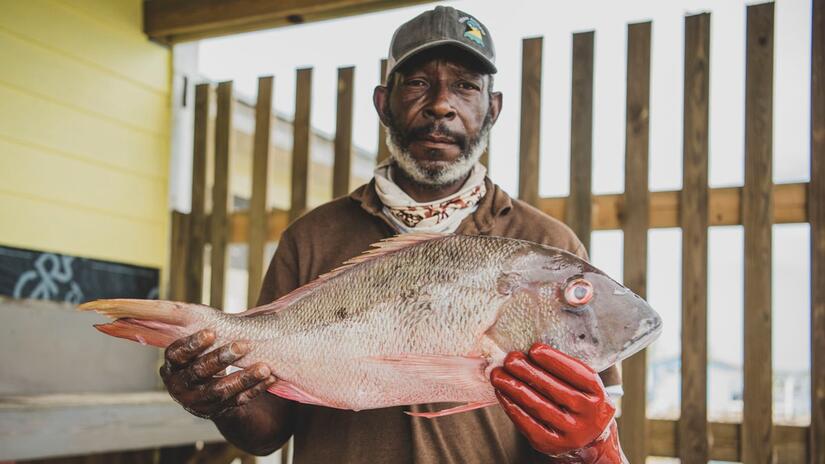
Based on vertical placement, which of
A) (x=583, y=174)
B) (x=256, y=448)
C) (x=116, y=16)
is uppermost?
(x=116, y=16)

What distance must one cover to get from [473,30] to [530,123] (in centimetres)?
176

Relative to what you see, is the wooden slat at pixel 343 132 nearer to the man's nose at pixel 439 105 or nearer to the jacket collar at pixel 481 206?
the jacket collar at pixel 481 206

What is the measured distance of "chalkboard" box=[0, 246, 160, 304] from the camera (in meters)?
3.91

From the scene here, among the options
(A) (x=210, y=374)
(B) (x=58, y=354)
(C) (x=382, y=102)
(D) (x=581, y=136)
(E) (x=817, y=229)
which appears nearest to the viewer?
(A) (x=210, y=374)

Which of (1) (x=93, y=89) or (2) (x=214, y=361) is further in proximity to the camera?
(1) (x=93, y=89)

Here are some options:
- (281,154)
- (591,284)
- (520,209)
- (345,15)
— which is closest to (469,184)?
(520,209)

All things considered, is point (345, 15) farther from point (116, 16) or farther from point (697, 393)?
point (697, 393)

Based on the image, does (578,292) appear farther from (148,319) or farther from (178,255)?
(178,255)

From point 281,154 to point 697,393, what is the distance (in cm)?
413

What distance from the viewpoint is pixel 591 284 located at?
1.76 m

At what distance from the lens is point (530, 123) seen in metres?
4.00

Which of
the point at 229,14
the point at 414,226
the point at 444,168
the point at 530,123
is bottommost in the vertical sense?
the point at 414,226

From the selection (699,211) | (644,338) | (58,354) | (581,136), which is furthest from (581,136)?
(58,354)

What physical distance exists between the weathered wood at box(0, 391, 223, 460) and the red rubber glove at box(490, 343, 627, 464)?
2.33 meters
